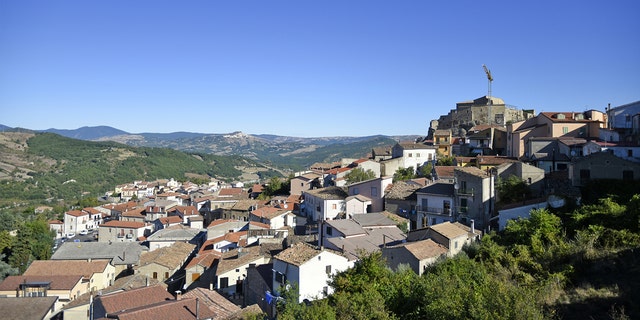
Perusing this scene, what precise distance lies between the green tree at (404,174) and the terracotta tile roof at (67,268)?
25.5m

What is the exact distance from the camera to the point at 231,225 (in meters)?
41.2

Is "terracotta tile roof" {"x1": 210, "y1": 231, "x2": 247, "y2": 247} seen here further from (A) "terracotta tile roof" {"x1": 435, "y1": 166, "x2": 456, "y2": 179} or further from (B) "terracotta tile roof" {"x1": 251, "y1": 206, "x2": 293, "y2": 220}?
(A) "terracotta tile roof" {"x1": 435, "y1": 166, "x2": 456, "y2": 179}

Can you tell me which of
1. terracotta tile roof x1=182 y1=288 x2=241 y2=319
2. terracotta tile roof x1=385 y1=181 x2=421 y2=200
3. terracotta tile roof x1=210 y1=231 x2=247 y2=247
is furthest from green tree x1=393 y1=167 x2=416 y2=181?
terracotta tile roof x1=182 y1=288 x2=241 y2=319

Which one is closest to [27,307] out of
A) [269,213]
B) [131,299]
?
[131,299]

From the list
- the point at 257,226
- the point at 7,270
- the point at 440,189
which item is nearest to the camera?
the point at 440,189

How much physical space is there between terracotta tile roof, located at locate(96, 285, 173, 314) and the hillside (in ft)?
284

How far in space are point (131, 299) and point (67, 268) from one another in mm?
16191

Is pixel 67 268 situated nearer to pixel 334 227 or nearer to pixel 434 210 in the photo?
pixel 334 227

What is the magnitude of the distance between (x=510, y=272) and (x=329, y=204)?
61.6ft

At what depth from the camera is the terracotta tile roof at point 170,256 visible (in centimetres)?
3466

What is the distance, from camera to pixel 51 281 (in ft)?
104

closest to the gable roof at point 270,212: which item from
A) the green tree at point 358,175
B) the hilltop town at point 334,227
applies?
the hilltop town at point 334,227

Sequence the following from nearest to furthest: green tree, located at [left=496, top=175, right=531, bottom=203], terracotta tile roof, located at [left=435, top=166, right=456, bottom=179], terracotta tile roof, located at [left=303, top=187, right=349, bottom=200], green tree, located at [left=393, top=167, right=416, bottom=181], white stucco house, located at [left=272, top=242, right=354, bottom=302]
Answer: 1. white stucco house, located at [left=272, top=242, right=354, bottom=302]
2. green tree, located at [left=496, top=175, right=531, bottom=203]
3. terracotta tile roof, located at [left=435, top=166, right=456, bottom=179]
4. terracotta tile roof, located at [left=303, top=187, right=349, bottom=200]
5. green tree, located at [left=393, top=167, right=416, bottom=181]

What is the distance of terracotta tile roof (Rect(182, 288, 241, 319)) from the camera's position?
67.9 feet
